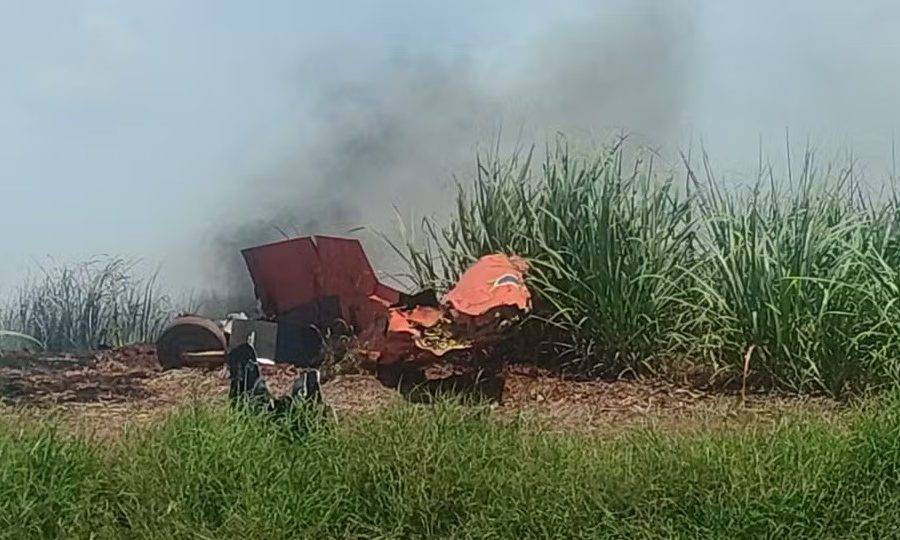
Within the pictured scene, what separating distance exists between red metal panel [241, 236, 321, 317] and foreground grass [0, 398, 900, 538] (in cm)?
170

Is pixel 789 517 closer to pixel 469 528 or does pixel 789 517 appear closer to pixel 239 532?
pixel 469 528

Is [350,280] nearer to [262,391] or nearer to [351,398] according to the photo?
[351,398]


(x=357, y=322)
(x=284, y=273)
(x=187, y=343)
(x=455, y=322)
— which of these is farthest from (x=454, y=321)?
(x=187, y=343)

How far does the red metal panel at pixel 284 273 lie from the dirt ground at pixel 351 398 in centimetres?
40

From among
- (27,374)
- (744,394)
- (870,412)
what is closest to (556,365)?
(744,394)

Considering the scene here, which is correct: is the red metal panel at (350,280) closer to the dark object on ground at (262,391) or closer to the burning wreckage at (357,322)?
the burning wreckage at (357,322)

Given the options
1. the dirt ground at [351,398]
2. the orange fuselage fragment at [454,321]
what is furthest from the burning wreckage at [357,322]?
the dirt ground at [351,398]

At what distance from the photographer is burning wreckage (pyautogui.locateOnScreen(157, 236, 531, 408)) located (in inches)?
193

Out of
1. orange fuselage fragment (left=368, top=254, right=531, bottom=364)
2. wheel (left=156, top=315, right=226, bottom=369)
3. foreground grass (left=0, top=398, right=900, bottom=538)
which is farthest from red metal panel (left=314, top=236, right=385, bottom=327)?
foreground grass (left=0, top=398, right=900, bottom=538)

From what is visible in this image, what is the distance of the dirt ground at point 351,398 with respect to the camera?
15.0 ft

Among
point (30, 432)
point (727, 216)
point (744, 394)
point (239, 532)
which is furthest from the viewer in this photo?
point (727, 216)

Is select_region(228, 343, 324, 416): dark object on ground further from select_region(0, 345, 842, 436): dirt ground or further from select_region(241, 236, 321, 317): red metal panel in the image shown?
select_region(241, 236, 321, 317): red metal panel

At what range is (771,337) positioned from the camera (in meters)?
4.96

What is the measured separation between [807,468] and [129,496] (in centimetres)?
221
